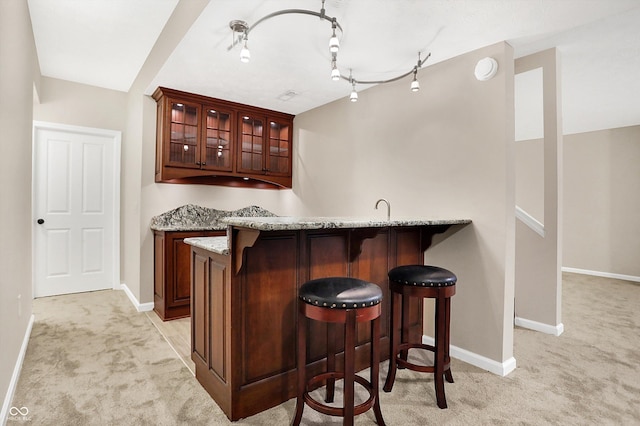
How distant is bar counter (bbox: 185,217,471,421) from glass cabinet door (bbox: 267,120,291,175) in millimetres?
2473

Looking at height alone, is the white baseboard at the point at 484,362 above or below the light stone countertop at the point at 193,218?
below

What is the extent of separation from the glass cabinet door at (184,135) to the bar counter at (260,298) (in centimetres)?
190

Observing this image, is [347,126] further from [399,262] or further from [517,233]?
[517,233]

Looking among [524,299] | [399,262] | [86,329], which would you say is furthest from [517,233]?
[86,329]

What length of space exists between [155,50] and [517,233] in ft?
13.5

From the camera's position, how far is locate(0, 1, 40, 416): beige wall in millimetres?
1864

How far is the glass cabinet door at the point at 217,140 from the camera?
3989 millimetres

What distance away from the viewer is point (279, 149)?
465 centimetres

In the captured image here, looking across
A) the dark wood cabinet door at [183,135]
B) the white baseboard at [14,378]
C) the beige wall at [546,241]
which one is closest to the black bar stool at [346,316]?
the white baseboard at [14,378]

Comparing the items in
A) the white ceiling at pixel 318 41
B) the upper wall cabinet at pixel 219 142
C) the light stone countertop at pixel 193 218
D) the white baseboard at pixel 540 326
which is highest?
the white ceiling at pixel 318 41

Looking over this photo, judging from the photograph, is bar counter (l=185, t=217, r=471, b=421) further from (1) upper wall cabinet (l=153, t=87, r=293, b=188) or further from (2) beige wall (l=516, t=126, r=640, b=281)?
(2) beige wall (l=516, t=126, r=640, b=281)

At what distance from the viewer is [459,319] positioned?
2713 mm

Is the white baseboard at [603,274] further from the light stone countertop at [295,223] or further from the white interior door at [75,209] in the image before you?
the white interior door at [75,209]

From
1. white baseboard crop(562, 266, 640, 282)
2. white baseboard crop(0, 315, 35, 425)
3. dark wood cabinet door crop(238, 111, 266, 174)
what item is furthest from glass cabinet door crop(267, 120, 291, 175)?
white baseboard crop(562, 266, 640, 282)
